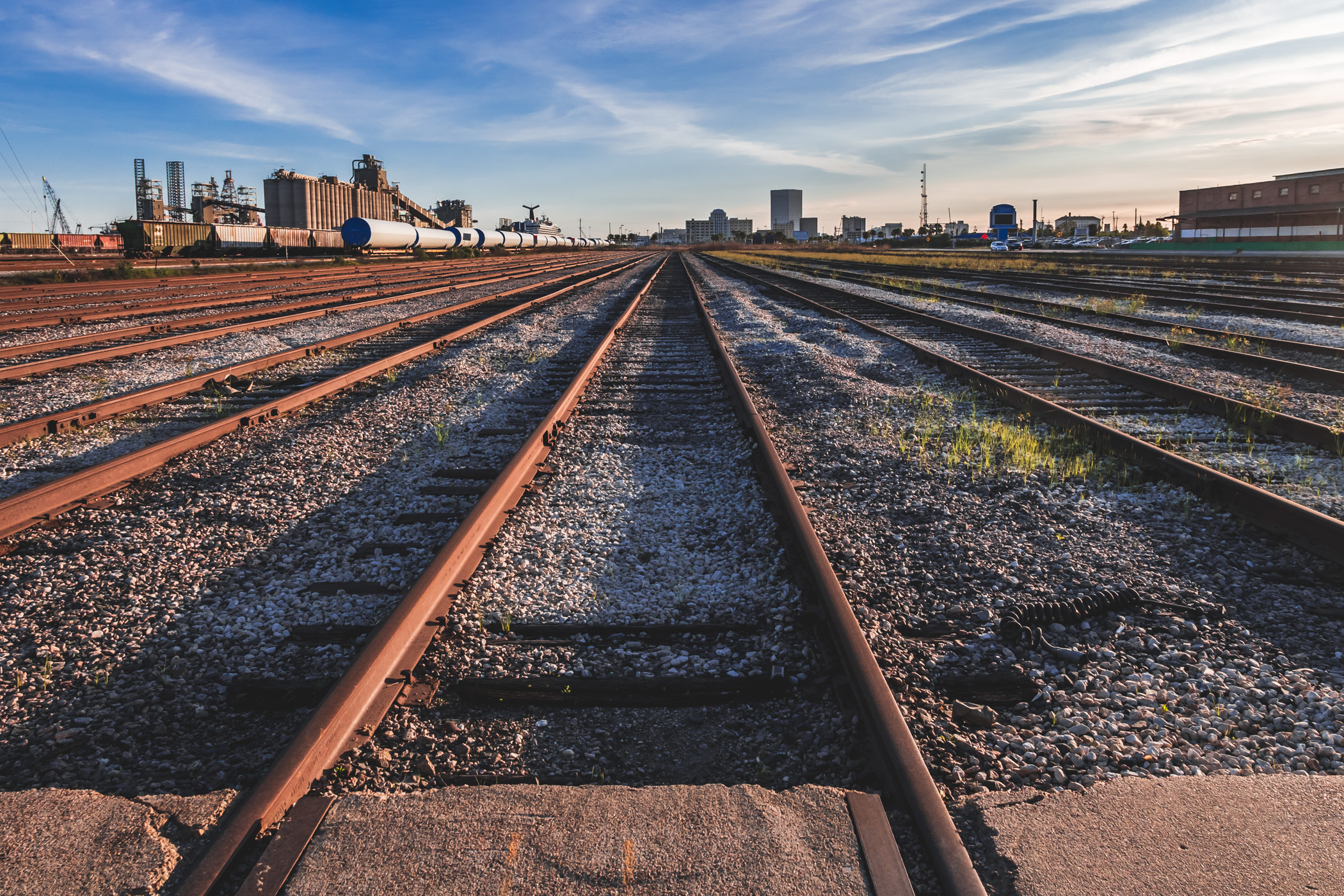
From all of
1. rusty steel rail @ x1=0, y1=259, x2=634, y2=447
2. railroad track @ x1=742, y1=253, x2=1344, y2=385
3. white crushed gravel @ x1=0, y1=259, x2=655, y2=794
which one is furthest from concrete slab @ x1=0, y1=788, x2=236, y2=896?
railroad track @ x1=742, y1=253, x2=1344, y2=385

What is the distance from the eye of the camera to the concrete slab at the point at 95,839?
1980mm

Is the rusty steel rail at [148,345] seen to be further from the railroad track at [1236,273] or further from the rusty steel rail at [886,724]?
the railroad track at [1236,273]

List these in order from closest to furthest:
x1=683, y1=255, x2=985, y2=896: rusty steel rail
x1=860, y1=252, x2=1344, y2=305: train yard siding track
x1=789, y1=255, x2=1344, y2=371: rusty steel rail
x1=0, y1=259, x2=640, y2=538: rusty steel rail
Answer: x1=683, y1=255, x2=985, y2=896: rusty steel rail → x1=0, y1=259, x2=640, y2=538: rusty steel rail → x1=789, y1=255, x2=1344, y2=371: rusty steel rail → x1=860, y1=252, x2=1344, y2=305: train yard siding track

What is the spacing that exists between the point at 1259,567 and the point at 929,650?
201 centimetres

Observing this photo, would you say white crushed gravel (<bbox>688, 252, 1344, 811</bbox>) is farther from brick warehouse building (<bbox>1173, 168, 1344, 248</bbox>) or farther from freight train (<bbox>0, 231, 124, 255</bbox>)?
brick warehouse building (<bbox>1173, 168, 1344, 248</bbox>)

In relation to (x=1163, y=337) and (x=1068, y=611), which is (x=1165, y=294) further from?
(x=1068, y=611)

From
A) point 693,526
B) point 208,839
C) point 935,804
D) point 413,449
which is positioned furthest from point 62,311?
point 935,804

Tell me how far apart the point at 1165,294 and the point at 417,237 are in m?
51.0

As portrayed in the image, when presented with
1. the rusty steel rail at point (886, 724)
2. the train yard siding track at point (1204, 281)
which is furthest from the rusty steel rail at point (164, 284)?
the train yard siding track at point (1204, 281)

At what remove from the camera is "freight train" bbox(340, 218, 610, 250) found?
5212 centimetres

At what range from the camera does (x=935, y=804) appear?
2.10m

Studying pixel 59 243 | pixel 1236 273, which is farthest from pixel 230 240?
pixel 1236 273

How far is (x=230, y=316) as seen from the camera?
630 inches

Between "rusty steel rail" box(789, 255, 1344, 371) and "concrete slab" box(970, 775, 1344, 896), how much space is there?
27.4ft
